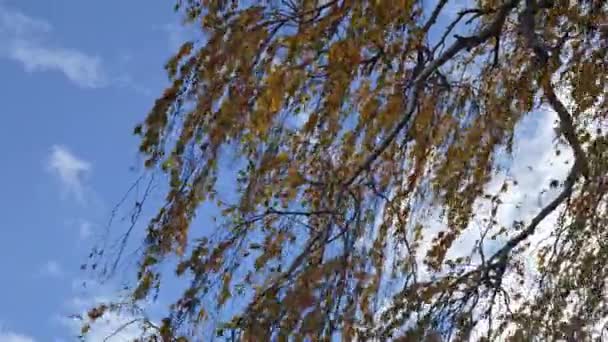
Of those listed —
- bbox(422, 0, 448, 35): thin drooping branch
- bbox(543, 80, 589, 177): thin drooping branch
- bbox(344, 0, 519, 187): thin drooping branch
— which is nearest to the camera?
bbox(344, 0, 519, 187): thin drooping branch

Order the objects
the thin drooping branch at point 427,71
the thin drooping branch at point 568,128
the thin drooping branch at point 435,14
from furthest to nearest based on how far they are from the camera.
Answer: the thin drooping branch at point 568,128 → the thin drooping branch at point 435,14 → the thin drooping branch at point 427,71

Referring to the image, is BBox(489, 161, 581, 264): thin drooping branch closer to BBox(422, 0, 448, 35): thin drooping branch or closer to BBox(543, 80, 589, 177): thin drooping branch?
BBox(543, 80, 589, 177): thin drooping branch

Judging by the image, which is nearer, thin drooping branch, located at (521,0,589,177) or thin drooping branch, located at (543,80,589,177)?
thin drooping branch, located at (521,0,589,177)

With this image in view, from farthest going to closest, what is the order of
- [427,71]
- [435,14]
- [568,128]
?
[568,128]
[435,14]
[427,71]

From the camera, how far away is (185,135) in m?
2.80

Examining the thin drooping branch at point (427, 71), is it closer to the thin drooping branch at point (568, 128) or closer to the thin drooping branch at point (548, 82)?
the thin drooping branch at point (548, 82)

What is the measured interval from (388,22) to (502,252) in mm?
916

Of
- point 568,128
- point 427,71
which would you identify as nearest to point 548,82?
point 568,128

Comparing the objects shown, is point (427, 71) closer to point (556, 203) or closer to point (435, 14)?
point (435, 14)

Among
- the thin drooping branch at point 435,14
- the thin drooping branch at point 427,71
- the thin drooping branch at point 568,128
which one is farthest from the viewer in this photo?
the thin drooping branch at point 568,128

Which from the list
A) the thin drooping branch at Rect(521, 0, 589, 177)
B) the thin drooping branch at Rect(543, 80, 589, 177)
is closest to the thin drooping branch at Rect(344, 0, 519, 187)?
the thin drooping branch at Rect(521, 0, 589, 177)

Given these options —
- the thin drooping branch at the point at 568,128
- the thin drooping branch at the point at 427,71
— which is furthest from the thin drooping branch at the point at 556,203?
the thin drooping branch at the point at 427,71

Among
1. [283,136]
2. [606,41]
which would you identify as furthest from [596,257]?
[283,136]

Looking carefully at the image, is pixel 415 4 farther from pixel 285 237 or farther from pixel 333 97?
pixel 285 237
